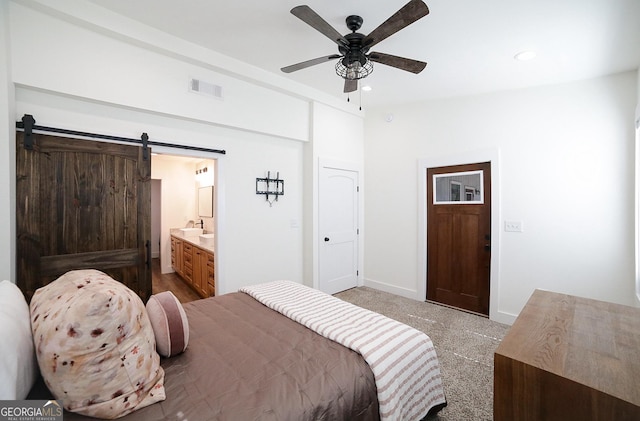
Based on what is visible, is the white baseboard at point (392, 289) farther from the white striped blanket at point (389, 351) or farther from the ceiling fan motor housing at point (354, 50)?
the ceiling fan motor housing at point (354, 50)

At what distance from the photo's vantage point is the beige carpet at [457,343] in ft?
6.49

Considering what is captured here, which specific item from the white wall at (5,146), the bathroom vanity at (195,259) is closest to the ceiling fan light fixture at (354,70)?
the white wall at (5,146)

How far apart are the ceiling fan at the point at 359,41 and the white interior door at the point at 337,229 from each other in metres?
1.82

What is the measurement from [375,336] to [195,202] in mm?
5788

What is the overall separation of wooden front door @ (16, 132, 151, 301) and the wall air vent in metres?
0.88

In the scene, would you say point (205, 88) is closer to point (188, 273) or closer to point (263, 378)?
point (263, 378)

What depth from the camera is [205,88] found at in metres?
3.00

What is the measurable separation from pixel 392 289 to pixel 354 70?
3335 mm

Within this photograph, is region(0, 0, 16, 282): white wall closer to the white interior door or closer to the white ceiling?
the white ceiling

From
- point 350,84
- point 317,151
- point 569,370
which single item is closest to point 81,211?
point 350,84

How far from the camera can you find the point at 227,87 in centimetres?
318

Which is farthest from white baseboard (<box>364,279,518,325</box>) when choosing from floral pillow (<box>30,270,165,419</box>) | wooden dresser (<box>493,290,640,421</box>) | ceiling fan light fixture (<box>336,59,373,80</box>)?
floral pillow (<box>30,270,165,419</box>)

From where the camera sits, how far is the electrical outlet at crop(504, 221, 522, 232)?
10.9ft

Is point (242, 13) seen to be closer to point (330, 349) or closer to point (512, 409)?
point (330, 349)
